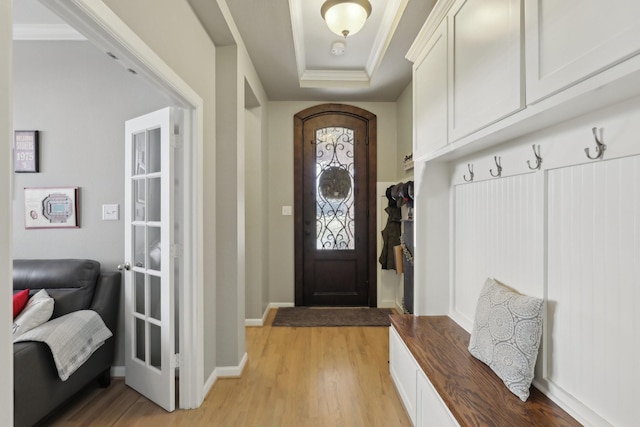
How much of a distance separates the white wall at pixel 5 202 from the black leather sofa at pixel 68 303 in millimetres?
1216

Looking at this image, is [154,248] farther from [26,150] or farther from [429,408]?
[429,408]

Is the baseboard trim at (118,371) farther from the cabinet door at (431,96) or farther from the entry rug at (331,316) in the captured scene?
the cabinet door at (431,96)

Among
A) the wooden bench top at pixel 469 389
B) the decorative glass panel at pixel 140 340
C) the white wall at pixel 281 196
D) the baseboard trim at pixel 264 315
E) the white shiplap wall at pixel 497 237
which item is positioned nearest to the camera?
the wooden bench top at pixel 469 389

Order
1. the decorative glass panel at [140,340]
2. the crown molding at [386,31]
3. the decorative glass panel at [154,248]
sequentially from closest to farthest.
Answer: the decorative glass panel at [154,248] < the decorative glass panel at [140,340] < the crown molding at [386,31]

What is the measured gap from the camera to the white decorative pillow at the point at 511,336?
123 cm

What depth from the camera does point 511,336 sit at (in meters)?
1.28

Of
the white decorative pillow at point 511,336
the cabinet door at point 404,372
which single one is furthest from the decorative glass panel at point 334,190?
the white decorative pillow at point 511,336

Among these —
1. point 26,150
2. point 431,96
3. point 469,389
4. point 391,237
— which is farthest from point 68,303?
point 391,237

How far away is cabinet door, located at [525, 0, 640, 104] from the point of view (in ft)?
2.35

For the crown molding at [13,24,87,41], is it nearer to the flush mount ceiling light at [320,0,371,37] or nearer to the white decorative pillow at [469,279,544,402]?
the flush mount ceiling light at [320,0,371,37]

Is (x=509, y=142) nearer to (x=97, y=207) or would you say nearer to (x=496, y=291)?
(x=496, y=291)

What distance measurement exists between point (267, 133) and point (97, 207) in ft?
6.71

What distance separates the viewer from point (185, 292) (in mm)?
1901

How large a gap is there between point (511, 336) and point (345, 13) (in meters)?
2.07
